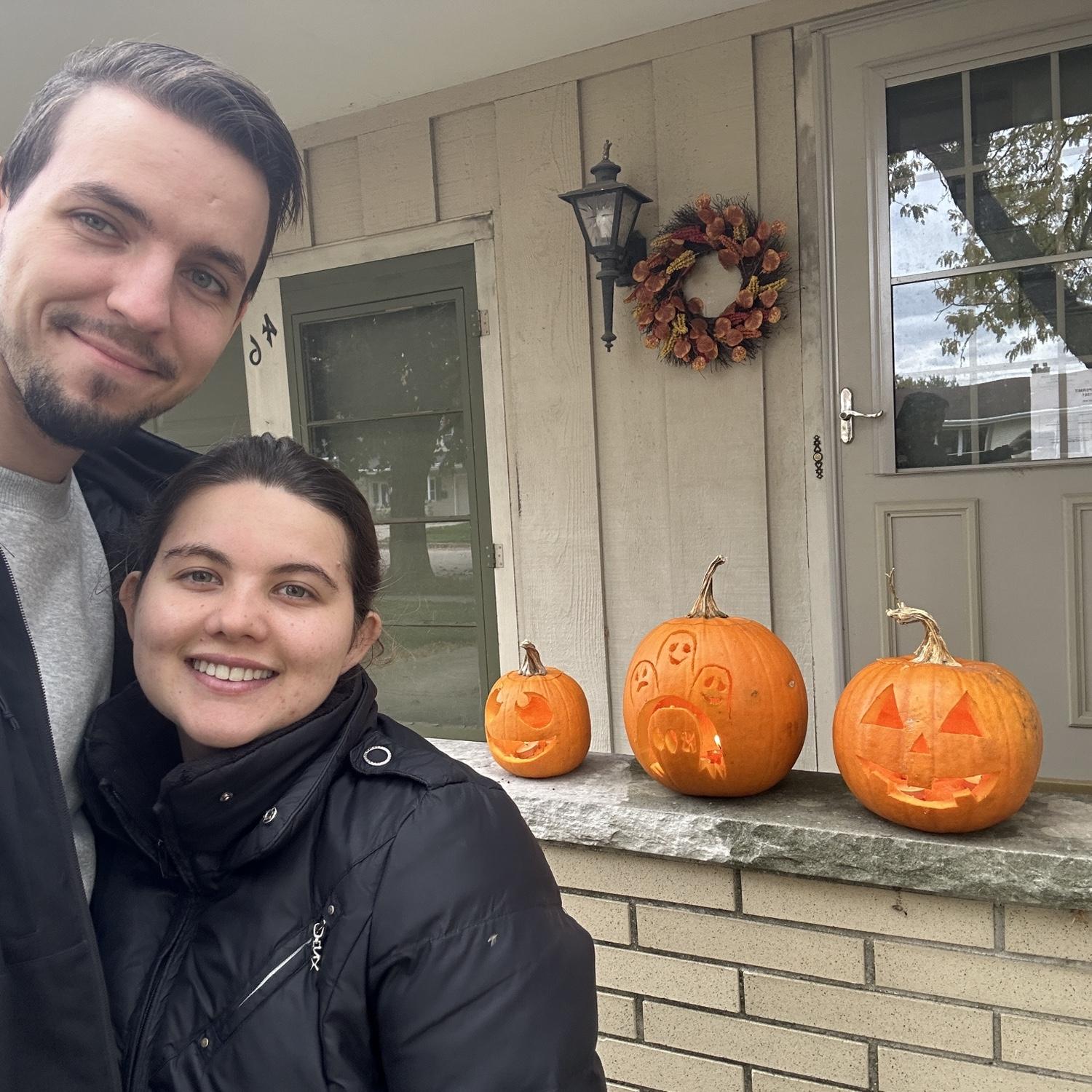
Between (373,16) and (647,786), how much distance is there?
8.97ft

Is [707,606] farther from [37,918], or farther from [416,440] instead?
[416,440]

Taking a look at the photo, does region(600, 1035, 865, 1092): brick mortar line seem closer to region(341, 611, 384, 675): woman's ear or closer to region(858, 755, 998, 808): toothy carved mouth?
region(858, 755, 998, 808): toothy carved mouth

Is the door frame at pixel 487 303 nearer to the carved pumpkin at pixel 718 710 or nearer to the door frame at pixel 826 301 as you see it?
the door frame at pixel 826 301

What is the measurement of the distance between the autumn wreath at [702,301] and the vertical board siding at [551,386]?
1.09 ft

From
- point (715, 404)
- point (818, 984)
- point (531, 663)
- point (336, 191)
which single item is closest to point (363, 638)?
point (531, 663)

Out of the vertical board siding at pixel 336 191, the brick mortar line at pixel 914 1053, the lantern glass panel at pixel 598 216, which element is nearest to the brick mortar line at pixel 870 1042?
the brick mortar line at pixel 914 1053

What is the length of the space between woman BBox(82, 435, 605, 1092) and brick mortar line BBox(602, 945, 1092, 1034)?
731mm

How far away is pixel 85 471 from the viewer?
1.23 m

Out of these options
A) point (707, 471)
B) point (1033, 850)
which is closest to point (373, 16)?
point (707, 471)

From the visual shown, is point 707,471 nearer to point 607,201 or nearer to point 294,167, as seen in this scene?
point 607,201

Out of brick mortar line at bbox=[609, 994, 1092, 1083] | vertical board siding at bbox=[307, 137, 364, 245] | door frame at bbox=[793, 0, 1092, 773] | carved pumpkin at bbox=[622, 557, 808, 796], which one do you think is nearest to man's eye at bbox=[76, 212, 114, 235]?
carved pumpkin at bbox=[622, 557, 808, 796]

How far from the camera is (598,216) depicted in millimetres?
3279

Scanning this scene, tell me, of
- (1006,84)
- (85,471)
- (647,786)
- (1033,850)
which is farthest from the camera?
(1006,84)

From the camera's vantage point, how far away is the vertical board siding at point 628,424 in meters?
3.45
